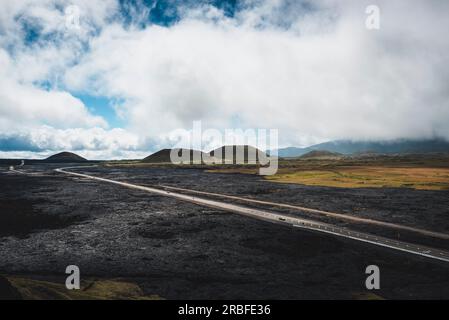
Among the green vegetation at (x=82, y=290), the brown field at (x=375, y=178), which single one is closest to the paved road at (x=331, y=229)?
the green vegetation at (x=82, y=290)

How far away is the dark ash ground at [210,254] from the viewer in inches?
632

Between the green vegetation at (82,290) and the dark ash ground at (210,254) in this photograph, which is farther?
the dark ash ground at (210,254)

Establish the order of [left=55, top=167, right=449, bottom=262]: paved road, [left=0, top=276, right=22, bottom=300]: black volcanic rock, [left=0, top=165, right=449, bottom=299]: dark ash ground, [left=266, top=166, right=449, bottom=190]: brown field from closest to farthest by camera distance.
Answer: [left=0, top=276, right=22, bottom=300]: black volcanic rock → [left=0, top=165, right=449, bottom=299]: dark ash ground → [left=55, top=167, right=449, bottom=262]: paved road → [left=266, top=166, right=449, bottom=190]: brown field

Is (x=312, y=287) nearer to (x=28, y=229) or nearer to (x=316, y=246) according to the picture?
(x=316, y=246)

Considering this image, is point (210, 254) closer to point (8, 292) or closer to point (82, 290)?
point (82, 290)

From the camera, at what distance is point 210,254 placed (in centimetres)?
2200

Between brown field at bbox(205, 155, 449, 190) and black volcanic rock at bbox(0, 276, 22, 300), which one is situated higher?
brown field at bbox(205, 155, 449, 190)

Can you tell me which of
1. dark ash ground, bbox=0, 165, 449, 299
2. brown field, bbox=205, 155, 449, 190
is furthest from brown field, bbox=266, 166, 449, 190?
dark ash ground, bbox=0, 165, 449, 299

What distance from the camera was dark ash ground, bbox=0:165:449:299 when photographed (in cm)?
1605

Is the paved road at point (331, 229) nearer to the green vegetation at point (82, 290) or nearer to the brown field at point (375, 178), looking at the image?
the green vegetation at point (82, 290)

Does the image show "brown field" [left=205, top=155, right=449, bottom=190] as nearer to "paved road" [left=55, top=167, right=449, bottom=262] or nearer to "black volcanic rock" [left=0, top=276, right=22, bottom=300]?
"paved road" [left=55, top=167, right=449, bottom=262]

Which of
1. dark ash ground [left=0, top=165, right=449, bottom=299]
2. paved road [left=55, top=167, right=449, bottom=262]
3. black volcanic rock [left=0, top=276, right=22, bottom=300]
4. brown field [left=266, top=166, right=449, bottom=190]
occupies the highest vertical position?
brown field [left=266, top=166, right=449, bottom=190]

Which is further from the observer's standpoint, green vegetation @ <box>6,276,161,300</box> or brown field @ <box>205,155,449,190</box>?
brown field @ <box>205,155,449,190</box>
